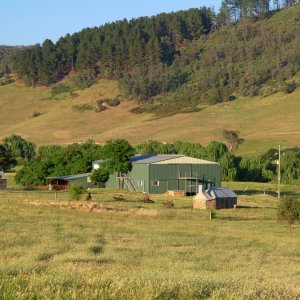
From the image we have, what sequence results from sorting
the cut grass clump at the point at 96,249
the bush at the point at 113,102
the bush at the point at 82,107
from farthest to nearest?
the bush at the point at 82,107
the bush at the point at 113,102
the cut grass clump at the point at 96,249

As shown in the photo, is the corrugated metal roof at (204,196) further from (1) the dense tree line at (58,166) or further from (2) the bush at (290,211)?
(1) the dense tree line at (58,166)

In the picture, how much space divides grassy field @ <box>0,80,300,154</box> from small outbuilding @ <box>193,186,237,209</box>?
2342 inches

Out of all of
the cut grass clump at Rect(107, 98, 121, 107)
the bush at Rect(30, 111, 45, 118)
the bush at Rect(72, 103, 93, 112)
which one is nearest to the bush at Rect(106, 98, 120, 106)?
the cut grass clump at Rect(107, 98, 121, 107)

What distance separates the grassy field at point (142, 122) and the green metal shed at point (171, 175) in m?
39.5

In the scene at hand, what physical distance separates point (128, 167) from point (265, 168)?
29979mm

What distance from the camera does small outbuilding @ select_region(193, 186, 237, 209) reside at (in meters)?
54.7

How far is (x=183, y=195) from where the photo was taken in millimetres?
74375

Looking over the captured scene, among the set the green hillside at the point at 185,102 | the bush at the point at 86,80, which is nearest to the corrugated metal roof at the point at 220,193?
the green hillside at the point at 185,102

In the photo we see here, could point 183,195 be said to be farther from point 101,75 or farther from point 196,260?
point 101,75

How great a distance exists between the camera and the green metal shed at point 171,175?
2997 inches

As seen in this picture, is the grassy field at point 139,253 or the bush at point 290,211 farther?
the bush at point 290,211

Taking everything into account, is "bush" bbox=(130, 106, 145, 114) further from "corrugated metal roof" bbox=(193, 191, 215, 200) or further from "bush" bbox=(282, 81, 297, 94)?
"corrugated metal roof" bbox=(193, 191, 215, 200)

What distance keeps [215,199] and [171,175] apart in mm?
21405

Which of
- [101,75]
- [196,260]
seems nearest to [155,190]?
[196,260]
